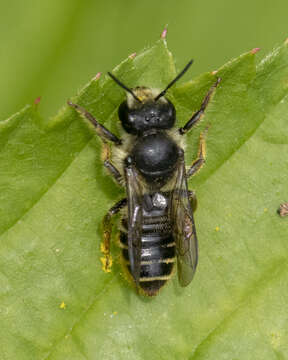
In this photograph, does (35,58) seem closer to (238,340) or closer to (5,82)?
(5,82)

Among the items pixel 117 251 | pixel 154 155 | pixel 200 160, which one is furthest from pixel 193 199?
pixel 117 251

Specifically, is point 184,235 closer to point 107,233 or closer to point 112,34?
point 107,233

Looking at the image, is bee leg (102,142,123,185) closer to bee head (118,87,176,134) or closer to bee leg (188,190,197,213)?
bee head (118,87,176,134)

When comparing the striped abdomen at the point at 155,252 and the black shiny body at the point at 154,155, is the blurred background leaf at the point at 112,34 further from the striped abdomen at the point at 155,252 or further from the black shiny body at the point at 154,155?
the striped abdomen at the point at 155,252

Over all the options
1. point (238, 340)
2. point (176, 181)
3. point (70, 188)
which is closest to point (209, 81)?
point (176, 181)

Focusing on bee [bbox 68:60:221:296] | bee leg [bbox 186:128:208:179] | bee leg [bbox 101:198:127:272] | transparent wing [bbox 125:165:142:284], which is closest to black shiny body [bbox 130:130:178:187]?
bee [bbox 68:60:221:296]
